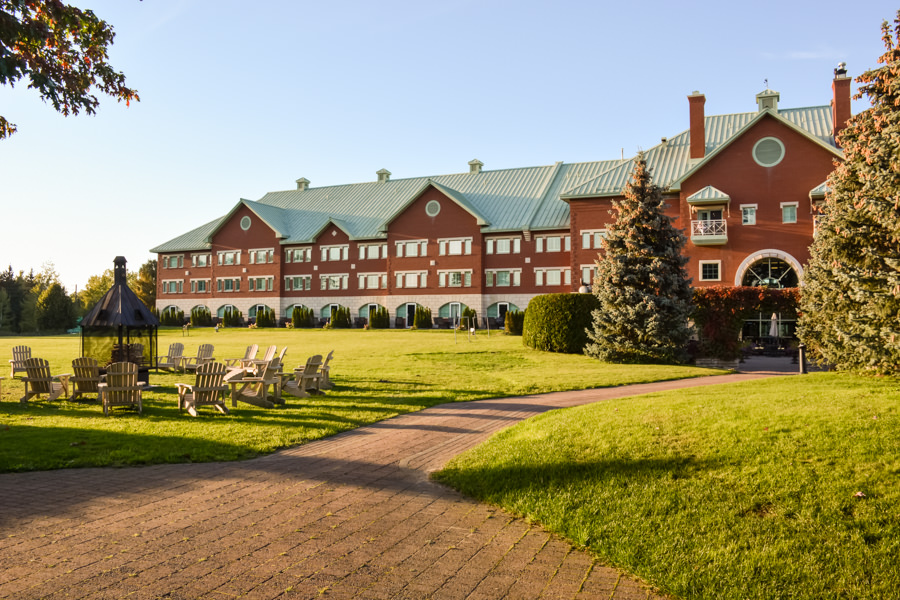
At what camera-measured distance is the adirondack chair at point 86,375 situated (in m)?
14.1

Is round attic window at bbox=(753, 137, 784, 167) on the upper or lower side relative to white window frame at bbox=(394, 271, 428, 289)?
upper

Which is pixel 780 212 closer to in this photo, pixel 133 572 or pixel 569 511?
pixel 569 511

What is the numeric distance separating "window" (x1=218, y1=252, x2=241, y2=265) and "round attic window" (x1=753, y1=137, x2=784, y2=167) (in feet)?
149

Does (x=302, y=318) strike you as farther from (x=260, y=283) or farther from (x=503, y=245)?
(x=503, y=245)

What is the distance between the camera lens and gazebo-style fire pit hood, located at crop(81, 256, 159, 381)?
54.3 ft

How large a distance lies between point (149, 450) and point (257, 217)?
53538 mm

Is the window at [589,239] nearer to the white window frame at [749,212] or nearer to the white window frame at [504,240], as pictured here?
the white window frame at [504,240]

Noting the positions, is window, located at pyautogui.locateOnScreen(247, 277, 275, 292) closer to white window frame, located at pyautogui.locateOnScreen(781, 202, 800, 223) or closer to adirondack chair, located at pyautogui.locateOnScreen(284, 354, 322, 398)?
white window frame, located at pyautogui.locateOnScreen(781, 202, 800, 223)

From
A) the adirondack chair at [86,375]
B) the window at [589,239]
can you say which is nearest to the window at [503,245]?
the window at [589,239]

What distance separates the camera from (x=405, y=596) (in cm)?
454

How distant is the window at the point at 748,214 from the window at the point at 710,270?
2844 millimetres

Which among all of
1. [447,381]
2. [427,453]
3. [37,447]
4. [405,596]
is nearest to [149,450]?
[37,447]

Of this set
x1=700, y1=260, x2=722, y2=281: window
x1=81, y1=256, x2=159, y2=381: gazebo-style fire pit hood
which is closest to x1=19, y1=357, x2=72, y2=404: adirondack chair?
x1=81, y1=256, x2=159, y2=381: gazebo-style fire pit hood

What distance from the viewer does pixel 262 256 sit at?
59.8 m
